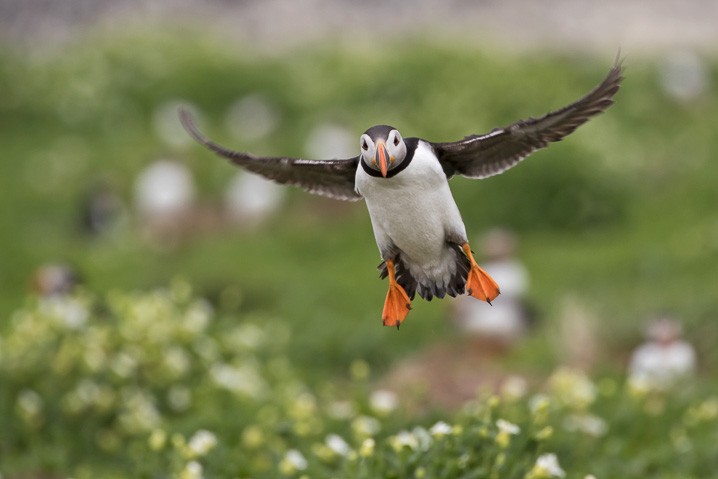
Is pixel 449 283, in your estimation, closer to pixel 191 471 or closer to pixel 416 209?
pixel 416 209

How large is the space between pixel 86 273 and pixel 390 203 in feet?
38.7

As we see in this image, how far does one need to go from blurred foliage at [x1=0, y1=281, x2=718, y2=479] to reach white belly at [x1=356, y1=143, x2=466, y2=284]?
175cm

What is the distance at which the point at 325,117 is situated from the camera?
20125mm

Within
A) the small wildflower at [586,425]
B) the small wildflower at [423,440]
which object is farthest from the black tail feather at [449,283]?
the small wildflower at [586,425]

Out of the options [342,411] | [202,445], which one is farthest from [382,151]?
[342,411]

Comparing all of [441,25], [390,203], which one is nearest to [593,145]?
[441,25]

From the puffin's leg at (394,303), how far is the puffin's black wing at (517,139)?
38 centimetres

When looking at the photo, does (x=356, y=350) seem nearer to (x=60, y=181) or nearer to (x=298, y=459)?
(x=298, y=459)

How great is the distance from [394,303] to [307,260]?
12005 millimetres

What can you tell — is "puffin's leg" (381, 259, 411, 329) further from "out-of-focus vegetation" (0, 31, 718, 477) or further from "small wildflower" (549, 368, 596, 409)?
"small wildflower" (549, 368, 596, 409)

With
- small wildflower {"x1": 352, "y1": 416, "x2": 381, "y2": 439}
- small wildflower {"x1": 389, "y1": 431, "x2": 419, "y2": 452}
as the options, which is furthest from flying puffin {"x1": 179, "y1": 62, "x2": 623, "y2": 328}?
small wildflower {"x1": 352, "y1": 416, "x2": 381, "y2": 439}

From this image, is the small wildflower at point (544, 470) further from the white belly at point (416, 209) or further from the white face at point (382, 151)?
the white face at point (382, 151)

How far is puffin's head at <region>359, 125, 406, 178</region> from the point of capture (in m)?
3.62

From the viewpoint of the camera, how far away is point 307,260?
1608cm
